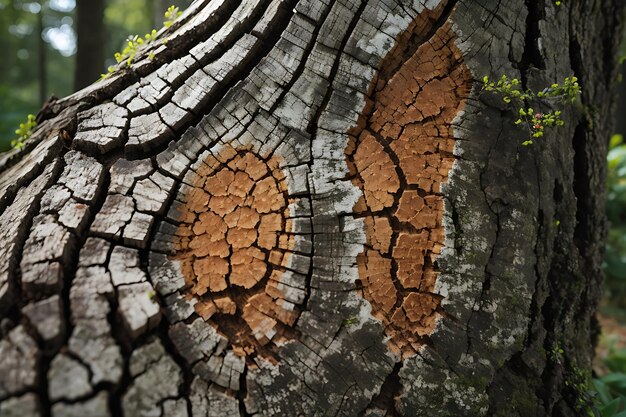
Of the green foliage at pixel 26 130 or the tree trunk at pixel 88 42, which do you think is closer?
the green foliage at pixel 26 130

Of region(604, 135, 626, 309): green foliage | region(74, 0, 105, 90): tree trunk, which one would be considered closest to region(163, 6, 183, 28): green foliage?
region(604, 135, 626, 309): green foliage

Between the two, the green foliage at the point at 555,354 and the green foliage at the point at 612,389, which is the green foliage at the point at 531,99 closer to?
the green foliage at the point at 555,354

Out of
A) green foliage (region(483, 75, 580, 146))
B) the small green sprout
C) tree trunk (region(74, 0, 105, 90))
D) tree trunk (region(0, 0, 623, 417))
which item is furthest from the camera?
tree trunk (region(74, 0, 105, 90))

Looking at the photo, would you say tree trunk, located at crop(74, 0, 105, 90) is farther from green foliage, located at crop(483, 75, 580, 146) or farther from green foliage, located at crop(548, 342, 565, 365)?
green foliage, located at crop(548, 342, 565, 365)

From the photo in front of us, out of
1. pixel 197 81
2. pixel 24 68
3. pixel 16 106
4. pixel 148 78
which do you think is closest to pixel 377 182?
pixel 197 81

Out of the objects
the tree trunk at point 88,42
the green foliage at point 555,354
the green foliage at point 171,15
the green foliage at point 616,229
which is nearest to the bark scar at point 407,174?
the green foliage at point 555,354

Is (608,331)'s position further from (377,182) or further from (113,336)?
(113,336)

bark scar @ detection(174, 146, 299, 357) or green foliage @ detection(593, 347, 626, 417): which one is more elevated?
bark scar @ detection(174, 146, 299, 357)
